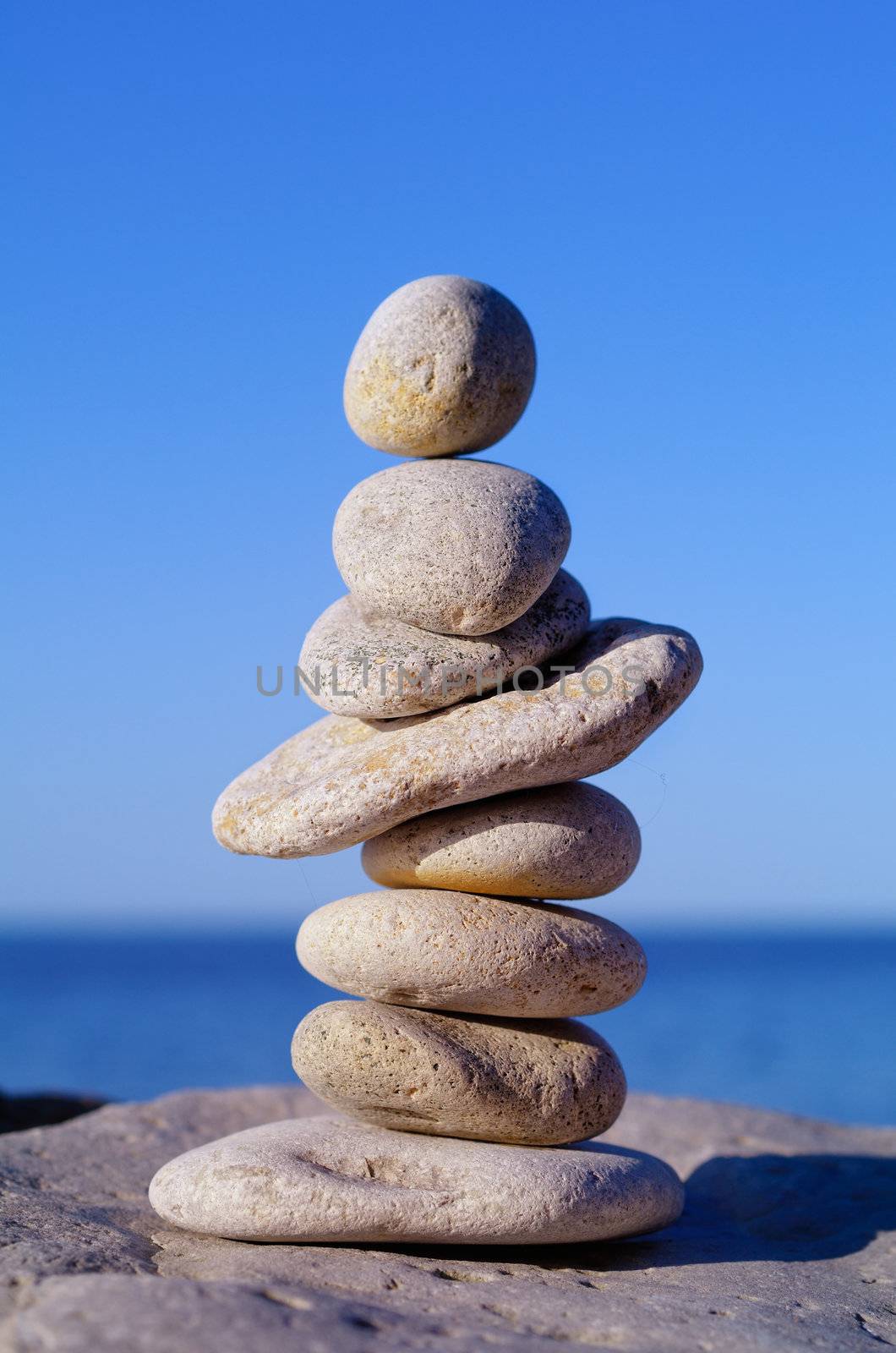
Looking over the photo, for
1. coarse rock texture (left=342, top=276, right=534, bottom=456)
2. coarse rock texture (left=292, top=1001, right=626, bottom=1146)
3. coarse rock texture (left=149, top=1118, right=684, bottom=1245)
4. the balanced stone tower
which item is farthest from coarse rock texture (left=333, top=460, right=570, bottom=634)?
coarse rock texture (left=149, top=1118, right=684, bottom=1245)

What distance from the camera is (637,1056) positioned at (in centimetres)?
3228

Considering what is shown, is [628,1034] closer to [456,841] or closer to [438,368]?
[456,841]

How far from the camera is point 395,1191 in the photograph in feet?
17.3

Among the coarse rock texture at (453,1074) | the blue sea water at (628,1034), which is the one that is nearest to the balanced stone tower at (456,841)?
the coarse rock texture at (453,1074)

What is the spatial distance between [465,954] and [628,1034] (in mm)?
33626

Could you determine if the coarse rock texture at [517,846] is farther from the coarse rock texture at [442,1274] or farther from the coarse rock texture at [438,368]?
the coarse rock texture at [438,368]

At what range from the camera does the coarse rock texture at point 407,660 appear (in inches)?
229

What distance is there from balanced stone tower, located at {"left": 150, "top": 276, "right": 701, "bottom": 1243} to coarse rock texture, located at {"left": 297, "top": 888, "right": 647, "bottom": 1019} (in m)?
0.01

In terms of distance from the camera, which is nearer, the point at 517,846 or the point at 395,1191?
the point at 395,1191

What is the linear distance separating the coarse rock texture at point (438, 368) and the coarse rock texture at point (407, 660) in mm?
984

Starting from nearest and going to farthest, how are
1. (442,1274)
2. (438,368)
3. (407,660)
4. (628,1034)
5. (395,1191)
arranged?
(442,1274), (395,1191), (407,660), (438,368), (628,1034)

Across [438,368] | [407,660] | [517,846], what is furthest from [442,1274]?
[438,368]

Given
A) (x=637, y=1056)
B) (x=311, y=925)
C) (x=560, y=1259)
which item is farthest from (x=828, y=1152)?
(x=637, y=1056)

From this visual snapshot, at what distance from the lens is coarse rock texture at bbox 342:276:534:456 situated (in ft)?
20.2
